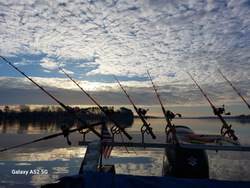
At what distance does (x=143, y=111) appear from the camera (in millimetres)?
6500

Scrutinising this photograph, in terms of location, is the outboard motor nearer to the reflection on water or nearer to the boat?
the boat

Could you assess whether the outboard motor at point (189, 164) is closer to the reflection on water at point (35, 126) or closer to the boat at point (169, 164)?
the boat at point (169, 164)

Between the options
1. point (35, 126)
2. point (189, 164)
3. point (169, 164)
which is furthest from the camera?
point (35, 126)

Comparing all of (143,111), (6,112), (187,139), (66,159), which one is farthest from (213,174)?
(6,112)

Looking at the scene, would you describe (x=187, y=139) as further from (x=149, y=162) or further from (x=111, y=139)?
(x=149, y=162)

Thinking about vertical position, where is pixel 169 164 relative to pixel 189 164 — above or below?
below

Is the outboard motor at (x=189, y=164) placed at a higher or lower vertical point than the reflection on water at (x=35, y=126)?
higher

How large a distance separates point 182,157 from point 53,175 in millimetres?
6325

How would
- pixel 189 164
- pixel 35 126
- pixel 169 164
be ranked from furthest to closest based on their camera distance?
pixel 35 126, pixel 169 164, pixel 189 164

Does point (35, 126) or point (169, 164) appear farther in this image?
point (35, 126)

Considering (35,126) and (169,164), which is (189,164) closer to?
(169,164)

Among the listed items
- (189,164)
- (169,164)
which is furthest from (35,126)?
(189,164)

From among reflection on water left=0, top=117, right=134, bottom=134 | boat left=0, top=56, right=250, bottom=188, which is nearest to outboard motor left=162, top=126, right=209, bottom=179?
boat left=0, top=56, right=250, bottom=188

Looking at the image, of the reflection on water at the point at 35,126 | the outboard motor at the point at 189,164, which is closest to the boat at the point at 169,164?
the outboard motor at the point at 189,164
